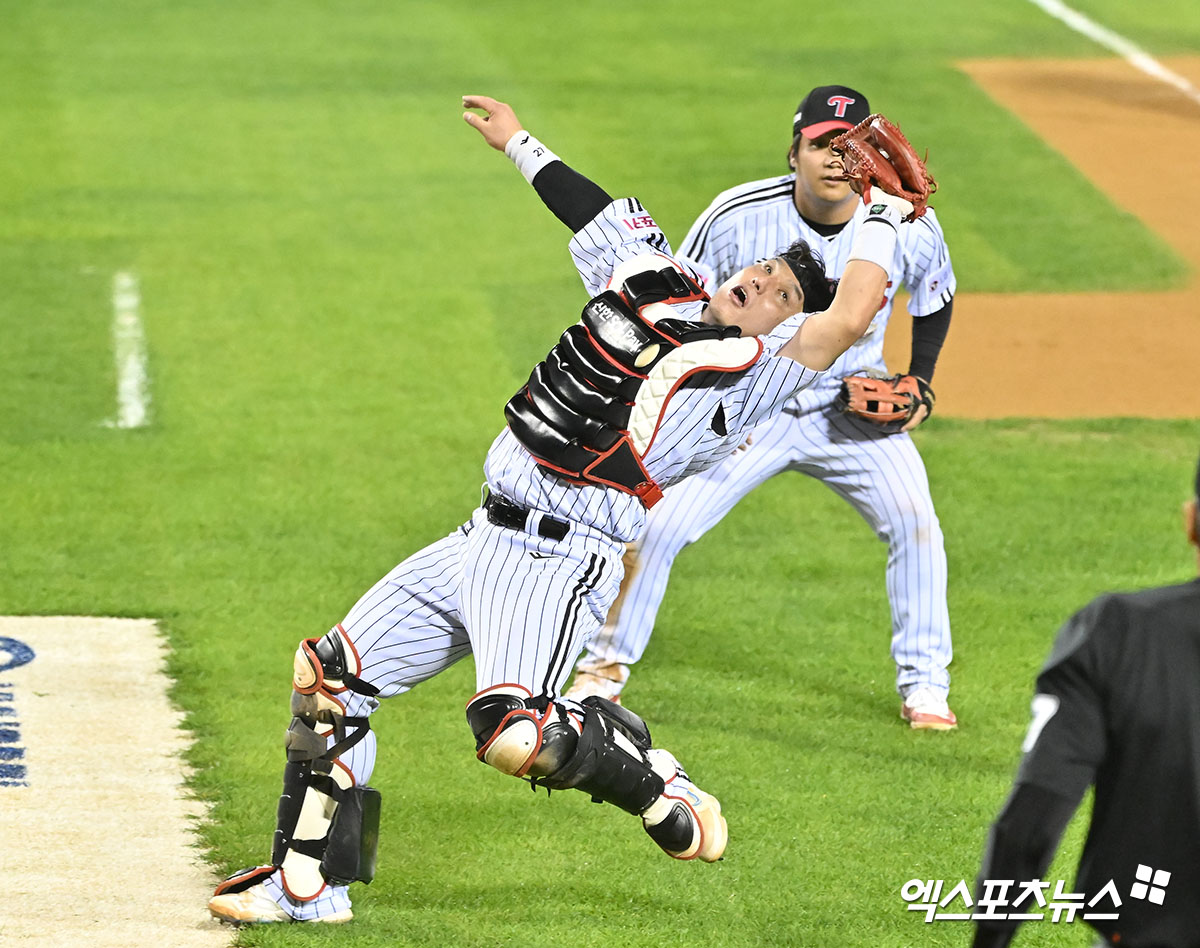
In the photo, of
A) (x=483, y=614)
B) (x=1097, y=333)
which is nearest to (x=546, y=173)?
(x=483, y=614)

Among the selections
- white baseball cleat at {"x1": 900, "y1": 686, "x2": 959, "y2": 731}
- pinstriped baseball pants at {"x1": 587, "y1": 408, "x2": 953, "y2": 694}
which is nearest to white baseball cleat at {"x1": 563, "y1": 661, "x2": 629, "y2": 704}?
pinstriped baseball pants at {"x1": 587, "y1": 408, "x2": 953, "y2": 694}

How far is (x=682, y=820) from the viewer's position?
459 cm

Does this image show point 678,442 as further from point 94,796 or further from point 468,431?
point 468,431

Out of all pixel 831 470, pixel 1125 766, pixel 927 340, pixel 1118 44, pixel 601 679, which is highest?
pixel 1125 766

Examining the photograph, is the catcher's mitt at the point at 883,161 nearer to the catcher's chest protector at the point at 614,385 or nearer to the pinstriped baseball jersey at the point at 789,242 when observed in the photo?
the catcher's chest protector at the point at 614,385

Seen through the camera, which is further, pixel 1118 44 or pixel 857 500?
pixel 1118 44

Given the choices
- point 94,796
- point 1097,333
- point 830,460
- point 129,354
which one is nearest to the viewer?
point 94,796

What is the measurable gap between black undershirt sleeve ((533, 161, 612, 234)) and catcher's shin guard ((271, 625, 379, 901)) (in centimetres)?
130

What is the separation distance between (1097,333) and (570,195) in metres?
7.27

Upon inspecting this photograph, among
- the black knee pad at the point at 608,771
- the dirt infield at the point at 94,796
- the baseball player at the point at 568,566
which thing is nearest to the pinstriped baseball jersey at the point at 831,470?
the baseball player at the point at 568,566

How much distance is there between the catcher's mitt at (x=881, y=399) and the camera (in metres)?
6.29

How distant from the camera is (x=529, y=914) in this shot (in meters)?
5.04

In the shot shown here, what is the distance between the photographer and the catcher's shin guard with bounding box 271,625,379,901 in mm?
4719

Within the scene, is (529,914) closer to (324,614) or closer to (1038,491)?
(324,614)
